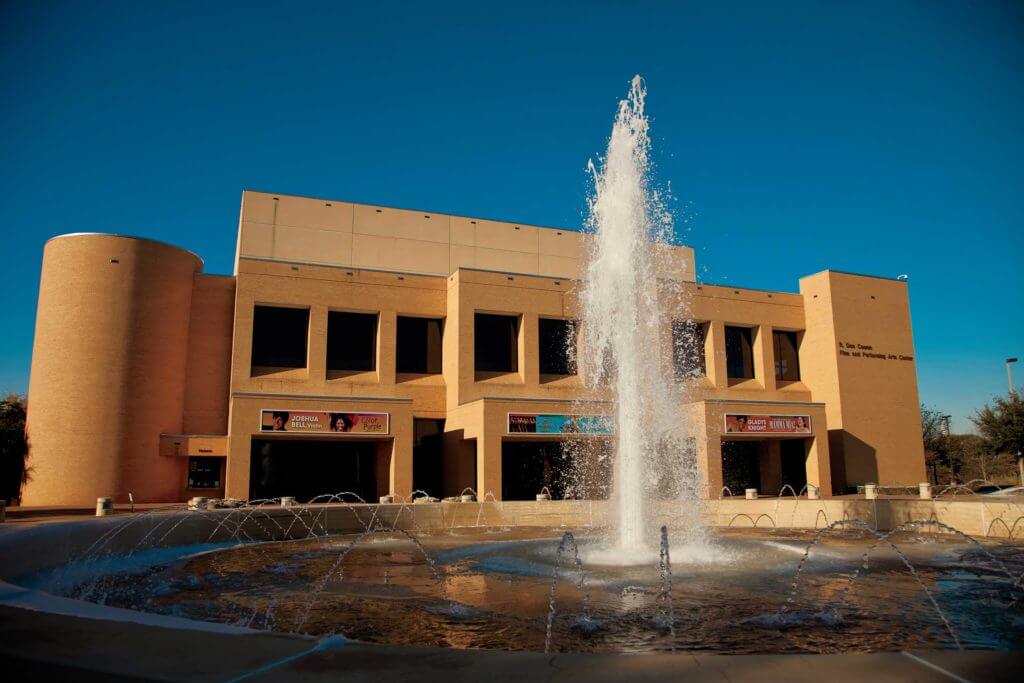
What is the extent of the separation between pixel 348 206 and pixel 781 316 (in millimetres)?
23393

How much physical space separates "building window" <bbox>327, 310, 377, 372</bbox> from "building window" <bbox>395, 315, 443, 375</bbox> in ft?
3.92

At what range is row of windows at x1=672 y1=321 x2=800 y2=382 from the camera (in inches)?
1453

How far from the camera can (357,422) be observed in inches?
1152

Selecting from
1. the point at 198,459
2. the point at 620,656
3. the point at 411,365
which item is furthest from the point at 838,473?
the point at 620,656

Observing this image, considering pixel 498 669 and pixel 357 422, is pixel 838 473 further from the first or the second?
pixel 498 669

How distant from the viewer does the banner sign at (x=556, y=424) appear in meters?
29.3

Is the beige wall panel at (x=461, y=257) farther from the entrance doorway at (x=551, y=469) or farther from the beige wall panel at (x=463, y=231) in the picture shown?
the entrance doorway at (x=551, y=469)

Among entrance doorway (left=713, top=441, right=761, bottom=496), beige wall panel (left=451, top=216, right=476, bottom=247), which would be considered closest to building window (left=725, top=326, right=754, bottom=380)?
entrance doorway (left=713, top=441, right=761, bottom=496)

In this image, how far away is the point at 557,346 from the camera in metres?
35.0

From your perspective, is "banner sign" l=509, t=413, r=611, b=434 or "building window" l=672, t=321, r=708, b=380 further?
"building window" l=672, t=321, r=708, b=380

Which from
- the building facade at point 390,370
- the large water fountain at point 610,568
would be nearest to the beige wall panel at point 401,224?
the building facade at point 390,370

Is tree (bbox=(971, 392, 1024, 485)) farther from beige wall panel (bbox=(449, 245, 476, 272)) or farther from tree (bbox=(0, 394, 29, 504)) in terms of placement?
tree (bbox=(0, 394, 29, 504))

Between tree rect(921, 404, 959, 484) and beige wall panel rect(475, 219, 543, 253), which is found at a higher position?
beige wall panel rect(475, 219, 543, 253)

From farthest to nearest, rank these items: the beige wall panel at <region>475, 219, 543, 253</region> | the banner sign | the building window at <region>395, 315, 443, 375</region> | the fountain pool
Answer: the beige wall panel at <region>475, 219, 543, 253</region> < the building window at <region>395, 315, 443, 375</region> < the banner sign < the fountain pool
